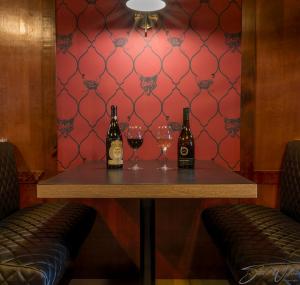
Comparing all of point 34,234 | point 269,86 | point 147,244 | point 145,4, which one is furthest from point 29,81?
point 269,86

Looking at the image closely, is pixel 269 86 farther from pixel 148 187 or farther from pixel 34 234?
pixel 34 234

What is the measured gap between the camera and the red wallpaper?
2262mm

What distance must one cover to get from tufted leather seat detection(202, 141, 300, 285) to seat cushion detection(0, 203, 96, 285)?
0.71 metres

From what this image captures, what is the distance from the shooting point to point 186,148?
1865 millimetres

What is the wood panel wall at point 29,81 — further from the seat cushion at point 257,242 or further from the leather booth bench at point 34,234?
the seat cushion at point 257,242

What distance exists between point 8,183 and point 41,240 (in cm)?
65

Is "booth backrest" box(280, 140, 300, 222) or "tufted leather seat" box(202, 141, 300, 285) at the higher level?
"booth backrest" box(280, 140, 300, 222)

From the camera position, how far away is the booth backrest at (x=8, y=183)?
1.86 m

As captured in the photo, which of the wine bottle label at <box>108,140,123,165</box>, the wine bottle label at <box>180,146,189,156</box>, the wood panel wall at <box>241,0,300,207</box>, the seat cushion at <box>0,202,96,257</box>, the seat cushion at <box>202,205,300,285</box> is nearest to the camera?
the seat cushion at <box>202,205,300,285</box>

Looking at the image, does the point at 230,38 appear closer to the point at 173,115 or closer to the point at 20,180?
the point at 173,115

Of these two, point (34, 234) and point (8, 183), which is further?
point (8, 183)

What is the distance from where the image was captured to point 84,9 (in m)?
2.28

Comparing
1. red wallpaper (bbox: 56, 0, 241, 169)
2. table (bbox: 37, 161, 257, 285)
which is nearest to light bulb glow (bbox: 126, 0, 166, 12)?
red wallpaper (bbox: 56, 0, 241, 169)

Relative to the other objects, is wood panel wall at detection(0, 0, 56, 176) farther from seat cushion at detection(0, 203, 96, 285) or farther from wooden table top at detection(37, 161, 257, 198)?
wooden table top at detection(37, 161, 257, 198)
